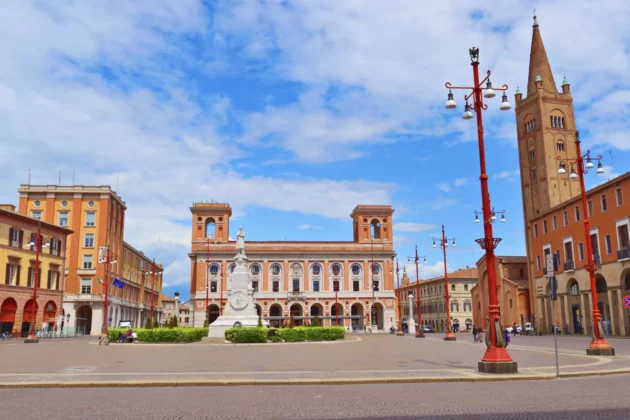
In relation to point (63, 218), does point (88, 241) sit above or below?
below

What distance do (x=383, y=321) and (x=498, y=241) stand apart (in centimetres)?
7759

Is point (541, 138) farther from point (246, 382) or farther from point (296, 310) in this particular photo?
point (246, 382)

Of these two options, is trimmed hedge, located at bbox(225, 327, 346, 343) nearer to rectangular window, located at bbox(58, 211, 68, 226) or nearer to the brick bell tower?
the brick bell tower

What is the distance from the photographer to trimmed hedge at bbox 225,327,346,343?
104 ft

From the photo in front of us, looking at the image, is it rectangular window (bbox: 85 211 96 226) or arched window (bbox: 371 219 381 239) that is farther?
arched window (bbox: 371 219 381 239)

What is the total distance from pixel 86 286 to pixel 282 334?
4199 cm

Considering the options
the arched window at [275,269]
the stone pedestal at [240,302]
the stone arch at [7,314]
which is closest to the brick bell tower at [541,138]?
the stone pedestal at [240,302]

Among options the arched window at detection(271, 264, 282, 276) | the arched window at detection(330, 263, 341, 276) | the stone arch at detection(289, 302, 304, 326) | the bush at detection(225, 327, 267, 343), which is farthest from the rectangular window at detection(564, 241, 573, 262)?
the arched window at detection(271, 264, 282, 276)

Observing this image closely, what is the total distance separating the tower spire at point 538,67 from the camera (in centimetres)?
7106

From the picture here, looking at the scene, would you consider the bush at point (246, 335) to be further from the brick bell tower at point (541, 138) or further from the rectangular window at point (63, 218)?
the rectangular window at point (63, 218)

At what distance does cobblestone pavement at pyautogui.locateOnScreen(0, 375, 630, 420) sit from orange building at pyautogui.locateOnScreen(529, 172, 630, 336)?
30.0m

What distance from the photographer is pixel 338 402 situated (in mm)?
9914

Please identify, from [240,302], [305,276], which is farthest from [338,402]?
[305,276]

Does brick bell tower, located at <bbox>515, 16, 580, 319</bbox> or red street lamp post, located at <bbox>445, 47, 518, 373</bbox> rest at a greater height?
brick bell tower, located at <bbox>515, 16, 580, 319</bbox>
